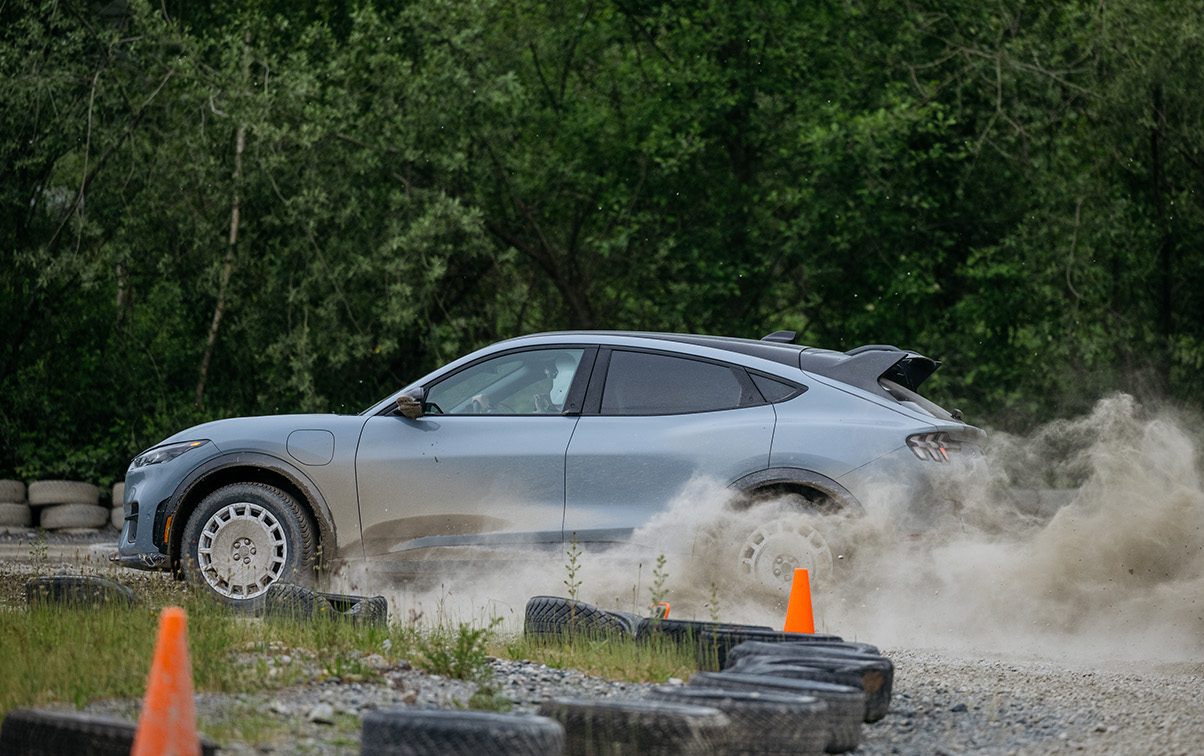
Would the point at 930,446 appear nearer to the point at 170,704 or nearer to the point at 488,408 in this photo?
the point at 488,408

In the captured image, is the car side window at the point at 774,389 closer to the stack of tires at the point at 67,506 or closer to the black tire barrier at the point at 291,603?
the black tire barrier at the point at 291,603

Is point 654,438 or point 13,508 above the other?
point 654,438

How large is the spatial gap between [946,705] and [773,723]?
2.07m

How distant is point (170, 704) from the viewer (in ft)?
14.6

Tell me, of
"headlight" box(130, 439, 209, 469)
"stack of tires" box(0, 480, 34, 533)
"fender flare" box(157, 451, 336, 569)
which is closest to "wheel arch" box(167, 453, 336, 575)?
"fender flare" box(157, 451, 336, 569)

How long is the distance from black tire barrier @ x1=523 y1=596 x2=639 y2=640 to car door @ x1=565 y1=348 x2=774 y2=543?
1131mm

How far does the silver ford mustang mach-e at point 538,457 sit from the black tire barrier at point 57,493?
29.2 ft

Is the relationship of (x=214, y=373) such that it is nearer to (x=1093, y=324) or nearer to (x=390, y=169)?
(x=390, y=169)

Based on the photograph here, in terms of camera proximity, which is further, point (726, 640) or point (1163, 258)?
point (1163, 258)

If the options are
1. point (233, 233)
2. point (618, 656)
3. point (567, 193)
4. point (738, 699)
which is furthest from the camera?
point (567, 193)

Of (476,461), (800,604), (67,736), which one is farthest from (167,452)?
(67,736)

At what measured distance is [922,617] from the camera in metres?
9.30

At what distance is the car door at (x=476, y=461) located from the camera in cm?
941

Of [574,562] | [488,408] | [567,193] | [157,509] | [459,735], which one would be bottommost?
[459,735]
